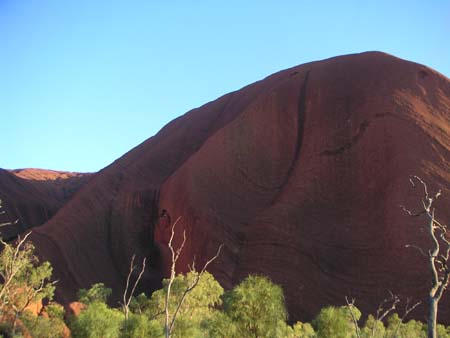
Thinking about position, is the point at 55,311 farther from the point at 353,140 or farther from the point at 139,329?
the point at 353,140

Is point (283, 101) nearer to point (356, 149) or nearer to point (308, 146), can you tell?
point (308, 146)

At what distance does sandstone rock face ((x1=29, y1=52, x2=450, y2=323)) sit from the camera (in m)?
30.4

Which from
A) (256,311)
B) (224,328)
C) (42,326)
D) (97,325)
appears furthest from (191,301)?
(256,311)

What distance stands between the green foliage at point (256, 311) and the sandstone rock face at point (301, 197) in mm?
16814

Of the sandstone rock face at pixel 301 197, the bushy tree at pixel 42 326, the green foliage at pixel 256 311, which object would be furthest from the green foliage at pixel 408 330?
the bushy tree at pixel 42 326

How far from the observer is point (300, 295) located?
98.5 feet

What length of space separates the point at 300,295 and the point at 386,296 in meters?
4.98

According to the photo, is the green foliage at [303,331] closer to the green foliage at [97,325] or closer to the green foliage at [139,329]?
the green foliage at [139,329]

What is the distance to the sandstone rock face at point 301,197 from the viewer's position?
30.4 m

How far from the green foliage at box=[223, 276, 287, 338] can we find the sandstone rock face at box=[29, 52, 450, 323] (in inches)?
662

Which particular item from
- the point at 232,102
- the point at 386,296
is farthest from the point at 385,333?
the point at 232,102

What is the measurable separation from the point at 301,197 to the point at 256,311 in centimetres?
2280

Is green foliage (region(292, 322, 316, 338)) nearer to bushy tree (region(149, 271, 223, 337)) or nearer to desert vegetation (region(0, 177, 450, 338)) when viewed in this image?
desert vegetation (region(0, 177, 450, 338))

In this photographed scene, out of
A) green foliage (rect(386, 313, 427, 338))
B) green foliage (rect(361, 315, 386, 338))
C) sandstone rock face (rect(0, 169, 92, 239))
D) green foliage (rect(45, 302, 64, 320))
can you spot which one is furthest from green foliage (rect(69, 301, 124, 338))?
sandstone rock face (rect(0, 169, 92, 239))
